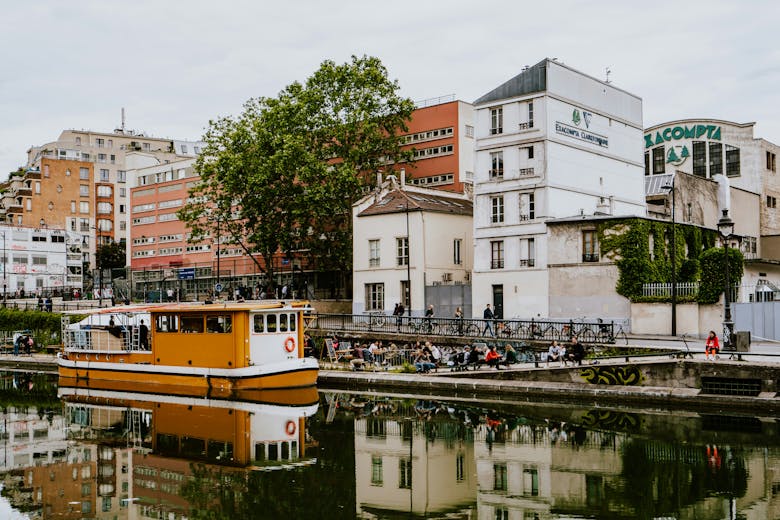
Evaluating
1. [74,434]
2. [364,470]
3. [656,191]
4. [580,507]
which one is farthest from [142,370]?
[656,191]

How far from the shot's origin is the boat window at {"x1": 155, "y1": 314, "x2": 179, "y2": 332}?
35500 millimetres

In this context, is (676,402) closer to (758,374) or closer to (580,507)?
(758,374)

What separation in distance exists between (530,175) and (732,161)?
23.0 metres

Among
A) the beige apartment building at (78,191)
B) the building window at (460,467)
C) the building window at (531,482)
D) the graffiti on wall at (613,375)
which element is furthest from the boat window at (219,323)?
the beige apartment building at (78,191)

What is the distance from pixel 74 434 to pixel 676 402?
65.4 feet

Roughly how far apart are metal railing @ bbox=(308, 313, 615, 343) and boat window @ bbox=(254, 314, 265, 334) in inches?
192

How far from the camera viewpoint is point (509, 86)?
49000 mm

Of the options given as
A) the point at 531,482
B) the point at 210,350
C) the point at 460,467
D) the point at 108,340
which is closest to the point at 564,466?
the point at 531,482

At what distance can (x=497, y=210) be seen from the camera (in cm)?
4891

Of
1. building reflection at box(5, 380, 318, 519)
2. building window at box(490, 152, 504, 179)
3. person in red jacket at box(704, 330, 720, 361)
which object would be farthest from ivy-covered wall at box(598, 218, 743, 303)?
building reflection at box(5, 380, 318, 519)

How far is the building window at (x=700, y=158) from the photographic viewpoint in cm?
6291

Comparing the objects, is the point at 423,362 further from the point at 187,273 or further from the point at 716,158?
the point at 187,273

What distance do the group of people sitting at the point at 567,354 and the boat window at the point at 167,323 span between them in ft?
52.4

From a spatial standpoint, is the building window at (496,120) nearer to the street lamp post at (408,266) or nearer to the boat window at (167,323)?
the street lamp post at (408,266)
